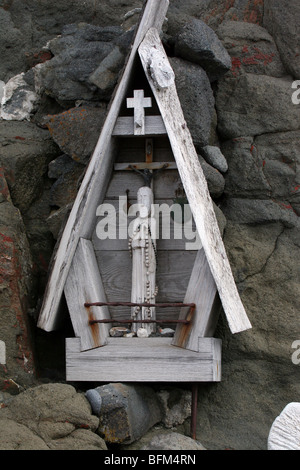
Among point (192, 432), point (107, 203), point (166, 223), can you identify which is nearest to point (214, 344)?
point (192, 432)

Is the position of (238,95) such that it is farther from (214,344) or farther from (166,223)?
(214,344)

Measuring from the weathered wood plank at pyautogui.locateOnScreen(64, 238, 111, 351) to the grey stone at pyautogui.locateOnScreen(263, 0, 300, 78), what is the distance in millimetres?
2333

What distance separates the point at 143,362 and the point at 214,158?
174cm

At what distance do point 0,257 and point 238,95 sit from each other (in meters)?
2.30

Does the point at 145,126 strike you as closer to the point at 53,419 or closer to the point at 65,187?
the point at 65,187

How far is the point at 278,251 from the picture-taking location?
213 inches

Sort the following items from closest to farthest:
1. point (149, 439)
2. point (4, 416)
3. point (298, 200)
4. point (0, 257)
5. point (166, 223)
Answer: point (4, 416)
point (149, 439)
point (0, 257)
point (166, 223)
point (298, 200)

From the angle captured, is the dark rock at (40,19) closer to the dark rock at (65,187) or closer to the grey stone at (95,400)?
the dark rock at (65,187)

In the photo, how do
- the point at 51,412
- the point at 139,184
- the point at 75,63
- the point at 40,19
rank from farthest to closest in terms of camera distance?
the point at 40,19 < the point at 75,63 < the point at 139,184 < the point at 51,412

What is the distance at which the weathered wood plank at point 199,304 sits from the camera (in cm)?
458

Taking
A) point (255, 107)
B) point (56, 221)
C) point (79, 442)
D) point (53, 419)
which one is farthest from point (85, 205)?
point (255, 107)

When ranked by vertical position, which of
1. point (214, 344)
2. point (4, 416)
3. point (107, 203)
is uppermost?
point (107, 203)

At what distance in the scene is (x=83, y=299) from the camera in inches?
187

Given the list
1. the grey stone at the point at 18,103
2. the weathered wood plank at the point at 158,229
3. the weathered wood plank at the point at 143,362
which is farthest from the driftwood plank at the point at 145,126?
the weathered wood plank at the point at 143,362
